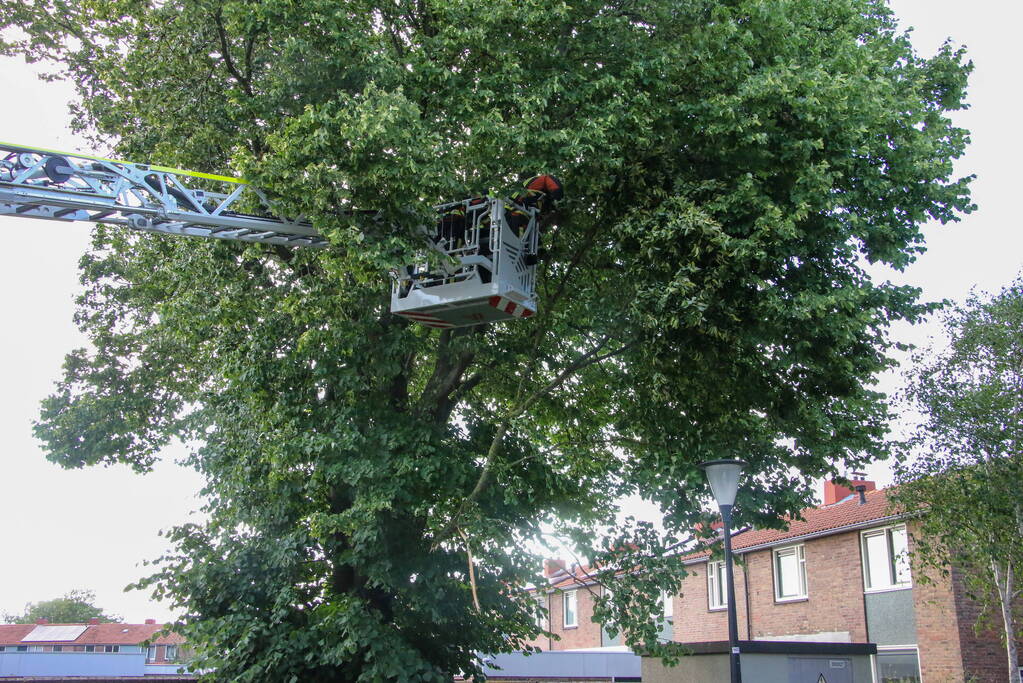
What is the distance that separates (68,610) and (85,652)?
2026 inches

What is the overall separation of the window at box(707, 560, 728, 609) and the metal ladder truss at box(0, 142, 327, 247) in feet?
71.1

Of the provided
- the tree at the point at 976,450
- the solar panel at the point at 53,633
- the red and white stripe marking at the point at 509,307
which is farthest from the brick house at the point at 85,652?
the tree at the point at 976,450

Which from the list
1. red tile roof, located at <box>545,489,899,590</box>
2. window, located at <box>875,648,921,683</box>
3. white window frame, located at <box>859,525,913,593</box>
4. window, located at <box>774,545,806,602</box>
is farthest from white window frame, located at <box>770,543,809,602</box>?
window, located at <box>875,648,921,683</box>

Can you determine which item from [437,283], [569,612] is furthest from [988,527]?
[569,612]

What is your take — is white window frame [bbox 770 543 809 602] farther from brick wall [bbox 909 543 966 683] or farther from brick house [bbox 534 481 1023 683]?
brick wall [bbox 909 543 966 683]

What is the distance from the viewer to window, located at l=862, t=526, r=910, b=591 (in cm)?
2228

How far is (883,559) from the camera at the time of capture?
2298cm

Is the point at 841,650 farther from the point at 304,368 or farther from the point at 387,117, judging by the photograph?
the point at 387,117

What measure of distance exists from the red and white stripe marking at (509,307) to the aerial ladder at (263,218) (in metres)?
0.01

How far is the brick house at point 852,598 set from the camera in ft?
67.9

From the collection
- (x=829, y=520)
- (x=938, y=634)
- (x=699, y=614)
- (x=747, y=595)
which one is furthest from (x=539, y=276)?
(x=699, y=614)

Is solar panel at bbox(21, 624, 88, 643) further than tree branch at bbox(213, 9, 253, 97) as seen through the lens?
Yes

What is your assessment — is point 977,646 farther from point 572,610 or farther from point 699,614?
point 572,610

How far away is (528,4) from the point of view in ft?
35.8
